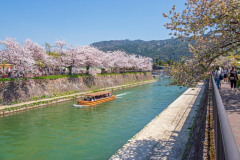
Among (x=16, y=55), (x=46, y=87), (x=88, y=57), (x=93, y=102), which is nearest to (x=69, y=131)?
(x=93, y=102)

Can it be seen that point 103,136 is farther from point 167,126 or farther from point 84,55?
point 84,55

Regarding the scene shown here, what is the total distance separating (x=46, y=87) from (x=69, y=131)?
16207 millimetres

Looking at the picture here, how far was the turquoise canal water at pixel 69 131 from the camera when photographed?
12.2 meters

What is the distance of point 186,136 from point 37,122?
556 inches

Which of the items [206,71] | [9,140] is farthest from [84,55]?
[206,71]

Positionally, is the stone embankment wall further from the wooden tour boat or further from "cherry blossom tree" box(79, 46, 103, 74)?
the wooden tour boat

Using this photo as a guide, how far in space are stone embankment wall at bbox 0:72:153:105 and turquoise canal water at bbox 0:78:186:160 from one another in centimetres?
359

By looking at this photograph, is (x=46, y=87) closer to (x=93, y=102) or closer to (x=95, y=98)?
(x=95, y=98)

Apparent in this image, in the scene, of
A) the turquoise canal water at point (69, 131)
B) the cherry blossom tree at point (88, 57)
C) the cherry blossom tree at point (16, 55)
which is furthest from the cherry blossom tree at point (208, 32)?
the cherry blossom tree at point (88, 57)

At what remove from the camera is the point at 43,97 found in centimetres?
2892

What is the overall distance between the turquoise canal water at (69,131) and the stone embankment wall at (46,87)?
3.59m

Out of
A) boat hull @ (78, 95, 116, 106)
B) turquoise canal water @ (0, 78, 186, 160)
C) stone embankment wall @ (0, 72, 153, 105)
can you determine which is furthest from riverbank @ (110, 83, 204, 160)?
stone embankment wall @ (0, 72, 153, 105)

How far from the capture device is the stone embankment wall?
79.6 ft

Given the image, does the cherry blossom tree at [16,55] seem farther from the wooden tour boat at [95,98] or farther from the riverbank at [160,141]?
the riverbank at [160,141]
